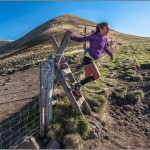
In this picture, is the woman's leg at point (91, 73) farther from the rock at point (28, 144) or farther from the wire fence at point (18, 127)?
the rock at point (28, 144)

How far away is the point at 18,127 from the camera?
334 inches

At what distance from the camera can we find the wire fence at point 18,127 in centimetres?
791

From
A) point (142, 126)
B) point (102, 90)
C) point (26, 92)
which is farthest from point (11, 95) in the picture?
point (142, 126)

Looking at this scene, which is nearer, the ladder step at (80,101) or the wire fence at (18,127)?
the wire fence at (18,127)

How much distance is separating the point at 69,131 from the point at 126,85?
635cm

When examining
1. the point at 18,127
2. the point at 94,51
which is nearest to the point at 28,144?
the point at 18,127

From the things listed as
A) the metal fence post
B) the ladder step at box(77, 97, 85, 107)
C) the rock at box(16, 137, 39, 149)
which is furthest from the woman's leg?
the rock at box(16, 137, 39, 149)

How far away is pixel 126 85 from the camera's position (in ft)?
45.1

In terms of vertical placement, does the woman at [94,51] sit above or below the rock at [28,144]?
above

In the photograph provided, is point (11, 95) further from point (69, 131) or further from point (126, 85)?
point (69, 131)

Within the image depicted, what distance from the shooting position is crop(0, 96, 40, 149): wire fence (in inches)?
312

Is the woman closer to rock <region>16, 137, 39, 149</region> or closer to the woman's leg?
the woman's leg

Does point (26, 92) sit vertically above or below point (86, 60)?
below

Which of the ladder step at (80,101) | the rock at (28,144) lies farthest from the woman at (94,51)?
the rock at (28,144)
